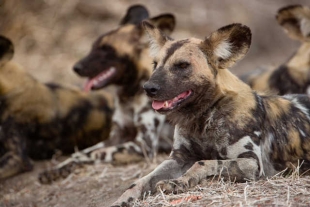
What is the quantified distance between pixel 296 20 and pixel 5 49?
2.60 metres

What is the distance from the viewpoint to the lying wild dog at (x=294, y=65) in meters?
5.93

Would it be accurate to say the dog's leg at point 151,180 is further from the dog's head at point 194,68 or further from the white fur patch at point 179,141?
the dog's head at point 194,68

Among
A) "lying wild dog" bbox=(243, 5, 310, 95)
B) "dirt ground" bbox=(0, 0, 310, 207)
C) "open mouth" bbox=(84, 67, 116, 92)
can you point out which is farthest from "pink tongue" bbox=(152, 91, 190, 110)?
"lying wild dog" bbox=(243, 5, 310, 95)

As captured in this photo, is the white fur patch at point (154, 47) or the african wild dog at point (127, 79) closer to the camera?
the white fur patch at point (154, 47)

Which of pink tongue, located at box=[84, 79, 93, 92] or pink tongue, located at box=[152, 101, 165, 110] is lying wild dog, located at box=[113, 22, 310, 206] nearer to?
pink tongue, located at box=[152, 101, 165, 110]

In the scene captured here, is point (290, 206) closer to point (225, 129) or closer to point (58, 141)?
point (225, 129)

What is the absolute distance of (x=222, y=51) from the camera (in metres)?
3.71

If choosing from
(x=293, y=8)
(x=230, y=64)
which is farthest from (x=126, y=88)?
(x=230, y=64)

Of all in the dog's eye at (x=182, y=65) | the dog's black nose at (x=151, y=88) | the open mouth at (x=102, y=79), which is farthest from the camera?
the open mouth at (x=102, y=79)

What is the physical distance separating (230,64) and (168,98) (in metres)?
Result: 0.44

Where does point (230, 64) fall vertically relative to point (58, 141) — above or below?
above

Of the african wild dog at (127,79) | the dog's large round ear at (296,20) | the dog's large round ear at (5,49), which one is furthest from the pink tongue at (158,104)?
the dog's large round ear at (296,20)

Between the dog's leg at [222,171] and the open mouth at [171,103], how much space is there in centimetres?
35

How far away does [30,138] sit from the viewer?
5.80 metres
